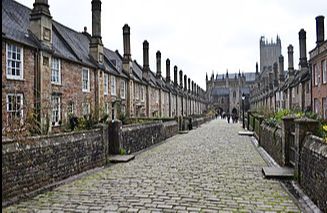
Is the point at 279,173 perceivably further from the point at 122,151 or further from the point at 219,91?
the point at 219,91

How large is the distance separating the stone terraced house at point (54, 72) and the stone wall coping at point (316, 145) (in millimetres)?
6681

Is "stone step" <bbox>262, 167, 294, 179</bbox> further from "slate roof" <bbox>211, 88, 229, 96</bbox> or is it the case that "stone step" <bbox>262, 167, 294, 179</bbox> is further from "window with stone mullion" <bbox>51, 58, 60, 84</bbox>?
"slate roof" <bbox>211, 88, 229, 96</bbox>

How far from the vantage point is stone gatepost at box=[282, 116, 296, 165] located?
10.4 metres

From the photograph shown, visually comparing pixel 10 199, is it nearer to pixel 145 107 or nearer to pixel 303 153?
pixel 303 153

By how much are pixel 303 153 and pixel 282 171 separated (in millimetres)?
1963

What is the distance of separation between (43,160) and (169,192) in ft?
11.1

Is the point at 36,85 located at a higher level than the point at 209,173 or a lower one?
higher

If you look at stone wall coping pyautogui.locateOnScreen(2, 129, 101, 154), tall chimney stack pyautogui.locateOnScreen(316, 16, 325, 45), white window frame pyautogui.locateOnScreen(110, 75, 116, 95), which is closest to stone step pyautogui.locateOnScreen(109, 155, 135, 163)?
stone wall coping pyautogui.locateOnScreen(2, 129, 101, 154)


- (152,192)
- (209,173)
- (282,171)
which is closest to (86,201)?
(152,192)

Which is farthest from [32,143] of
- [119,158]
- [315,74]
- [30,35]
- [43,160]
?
[315,74]

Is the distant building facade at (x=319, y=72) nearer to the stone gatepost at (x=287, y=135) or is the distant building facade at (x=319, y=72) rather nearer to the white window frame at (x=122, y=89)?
the stone gatepost at (x=287, y=135)

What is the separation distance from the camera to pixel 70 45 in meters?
23.6

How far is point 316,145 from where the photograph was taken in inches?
271

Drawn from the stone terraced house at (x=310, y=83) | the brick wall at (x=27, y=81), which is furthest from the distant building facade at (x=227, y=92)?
the brick wall at (x=27, y=81)
